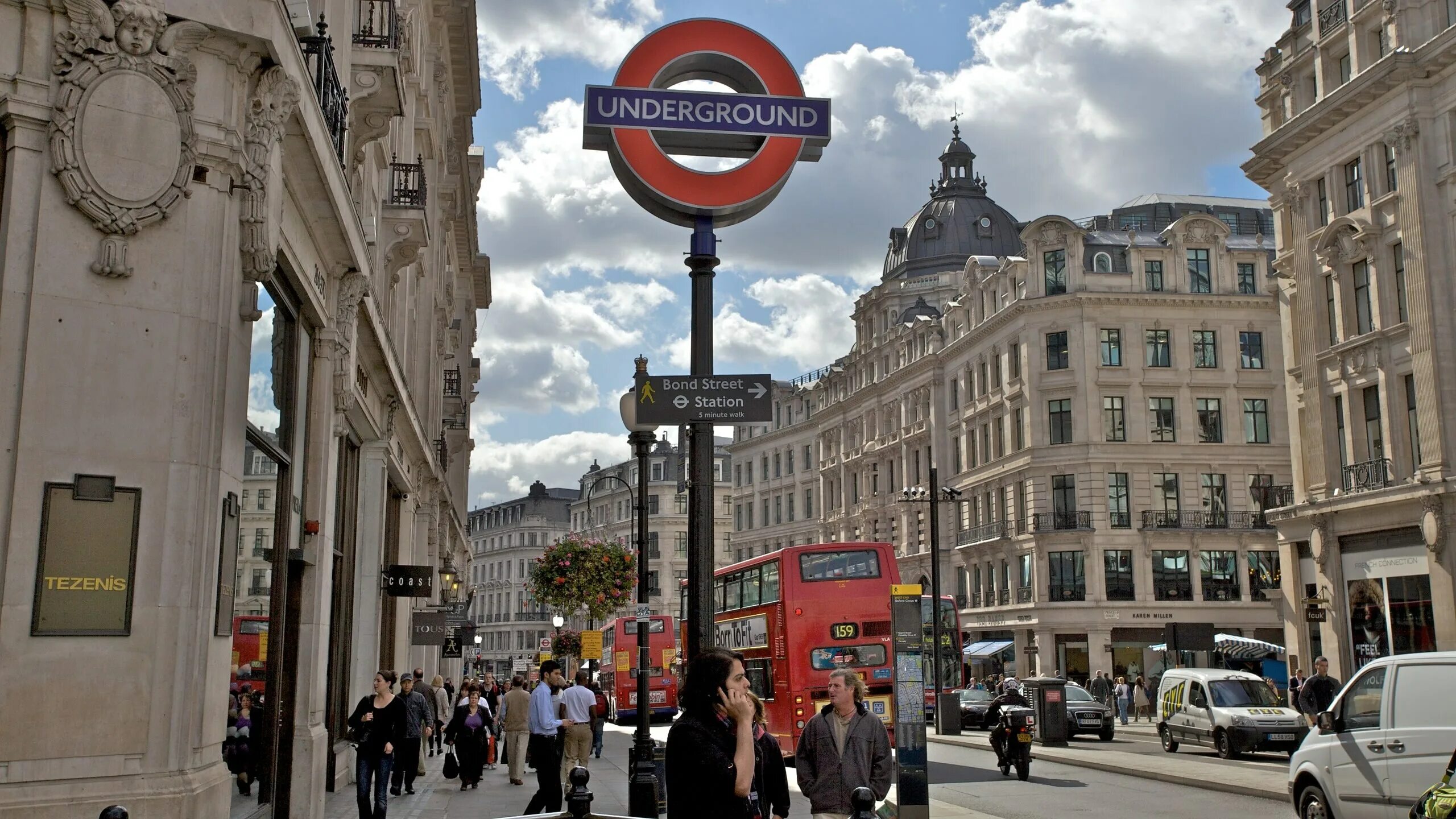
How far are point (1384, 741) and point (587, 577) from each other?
39.3 meters

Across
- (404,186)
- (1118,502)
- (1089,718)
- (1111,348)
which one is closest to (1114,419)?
Answer: (1111,348)

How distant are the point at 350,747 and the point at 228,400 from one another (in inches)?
461

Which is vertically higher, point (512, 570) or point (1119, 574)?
point (512, 570)

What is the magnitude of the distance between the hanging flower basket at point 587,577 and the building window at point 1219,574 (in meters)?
25.6

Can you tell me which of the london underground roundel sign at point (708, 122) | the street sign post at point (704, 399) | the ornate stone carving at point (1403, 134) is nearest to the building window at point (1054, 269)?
the ornate stone carving at point (1403, 134)

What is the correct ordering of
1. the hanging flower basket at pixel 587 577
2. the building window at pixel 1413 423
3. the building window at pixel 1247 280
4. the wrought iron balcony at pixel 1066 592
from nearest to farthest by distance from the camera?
the building window at pixel 1413 423 < the hanging flower basket at pixel 587 577 < the wrought iron balcony at pixel 1066 592 < the building window at pixel 1247 280

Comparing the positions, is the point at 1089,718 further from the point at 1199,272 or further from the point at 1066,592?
the point at 1199,272

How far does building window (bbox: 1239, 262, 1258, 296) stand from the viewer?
60119 millimetres

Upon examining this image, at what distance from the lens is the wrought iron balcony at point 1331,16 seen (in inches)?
1414

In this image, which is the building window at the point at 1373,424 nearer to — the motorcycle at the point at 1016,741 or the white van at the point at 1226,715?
the white van at the point at 1226,715

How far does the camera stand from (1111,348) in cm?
5922

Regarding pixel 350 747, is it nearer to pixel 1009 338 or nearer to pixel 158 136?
pixel 158 136

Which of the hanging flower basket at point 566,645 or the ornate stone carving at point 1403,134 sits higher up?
the ornate stone carving at point 1403,134

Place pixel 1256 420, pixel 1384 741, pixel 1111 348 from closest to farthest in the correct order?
1. pixel 1384 741
2. pixel 1111 348
3. pixel 1256 420
